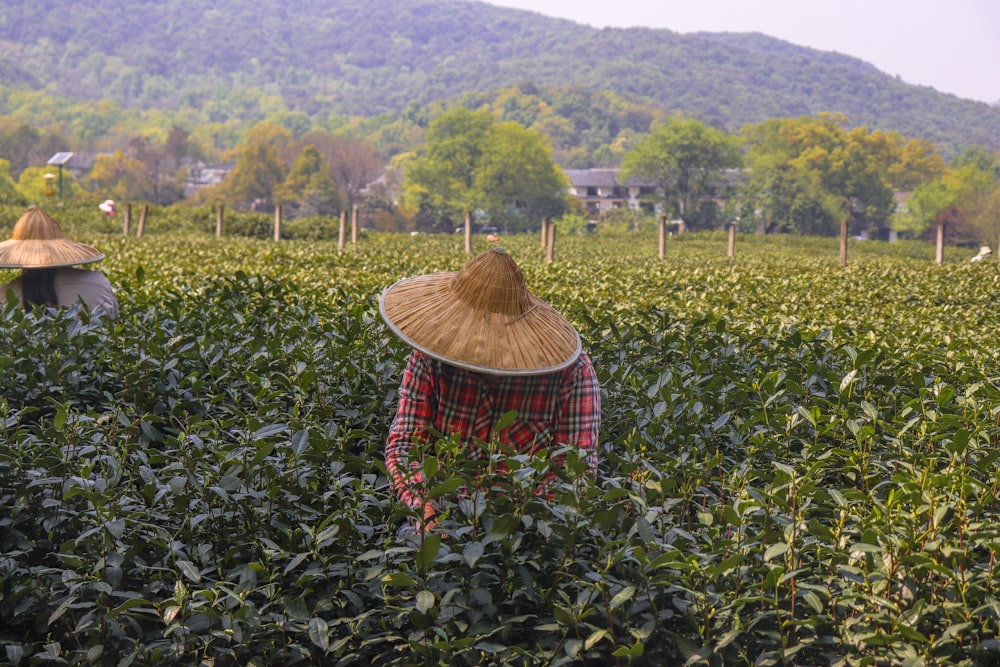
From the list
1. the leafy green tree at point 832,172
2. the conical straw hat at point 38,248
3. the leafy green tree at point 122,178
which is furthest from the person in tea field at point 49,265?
A: the leafy green tree at point 122,178

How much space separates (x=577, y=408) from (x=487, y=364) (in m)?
0.34

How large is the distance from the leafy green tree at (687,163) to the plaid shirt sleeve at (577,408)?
82.6m

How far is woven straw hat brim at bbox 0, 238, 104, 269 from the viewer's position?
533 centimetres

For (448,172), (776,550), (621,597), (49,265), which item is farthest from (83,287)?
(448,172)

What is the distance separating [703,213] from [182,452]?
83064 mm

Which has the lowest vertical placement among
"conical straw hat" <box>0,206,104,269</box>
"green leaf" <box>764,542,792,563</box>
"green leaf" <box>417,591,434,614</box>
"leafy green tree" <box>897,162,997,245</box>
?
"green leaf" <box>417,591,434,614</box>

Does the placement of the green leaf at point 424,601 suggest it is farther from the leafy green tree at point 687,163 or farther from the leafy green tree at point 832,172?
the leafy green tree at point 687,163

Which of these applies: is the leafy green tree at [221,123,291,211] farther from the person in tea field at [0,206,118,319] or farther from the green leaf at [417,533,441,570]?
the green leaf at [417,533,441,570]

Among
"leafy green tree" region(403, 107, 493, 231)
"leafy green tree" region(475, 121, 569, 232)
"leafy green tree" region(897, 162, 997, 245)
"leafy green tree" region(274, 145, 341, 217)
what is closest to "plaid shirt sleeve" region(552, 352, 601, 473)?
"leafy green tree" region(897, 162, 997, 245)

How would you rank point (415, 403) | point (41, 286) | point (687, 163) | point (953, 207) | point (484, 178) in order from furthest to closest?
point (484, 178), point (687, 163), point (953, 207), point (41, 286), point (415, 403)

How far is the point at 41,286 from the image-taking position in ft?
18.1

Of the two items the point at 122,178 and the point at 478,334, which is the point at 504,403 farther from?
the point at 122,178

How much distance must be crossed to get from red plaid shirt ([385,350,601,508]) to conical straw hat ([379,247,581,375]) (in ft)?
0.40

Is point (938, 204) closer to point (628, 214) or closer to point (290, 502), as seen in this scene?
point (628, 214)
